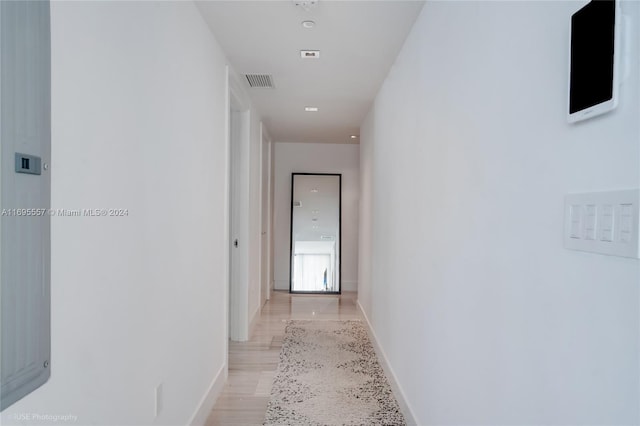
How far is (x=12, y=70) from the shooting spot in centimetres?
82

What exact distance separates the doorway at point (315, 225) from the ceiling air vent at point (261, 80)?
118 inches

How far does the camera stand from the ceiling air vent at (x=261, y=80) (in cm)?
318

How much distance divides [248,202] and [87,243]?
8.82 feet

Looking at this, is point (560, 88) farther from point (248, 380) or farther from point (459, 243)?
point (248, 380)

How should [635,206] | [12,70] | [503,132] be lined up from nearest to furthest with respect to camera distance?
[635,206] < [12,70] < [503,132]

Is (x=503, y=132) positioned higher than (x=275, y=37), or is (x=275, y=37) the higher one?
(x=275, y=37)

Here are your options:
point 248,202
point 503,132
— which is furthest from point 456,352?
point 248,202

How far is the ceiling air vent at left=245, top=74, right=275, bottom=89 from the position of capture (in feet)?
10.4

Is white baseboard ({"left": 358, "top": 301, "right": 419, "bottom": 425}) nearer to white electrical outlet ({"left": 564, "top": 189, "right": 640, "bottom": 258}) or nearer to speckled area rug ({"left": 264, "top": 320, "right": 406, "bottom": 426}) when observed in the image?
speckled area rug ({"left": 264, "top": 320, "right": 406, "bottom": 426})

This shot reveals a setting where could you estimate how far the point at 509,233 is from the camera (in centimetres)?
113

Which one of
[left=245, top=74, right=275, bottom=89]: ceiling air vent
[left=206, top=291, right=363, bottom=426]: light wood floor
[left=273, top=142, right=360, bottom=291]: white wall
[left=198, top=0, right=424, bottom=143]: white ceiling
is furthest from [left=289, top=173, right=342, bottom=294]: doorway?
[left=245, top=74, right=275, bottom=89]: ceiling air vent

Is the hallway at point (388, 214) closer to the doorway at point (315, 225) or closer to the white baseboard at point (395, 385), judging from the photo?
the white baseboard at point (395, 385)

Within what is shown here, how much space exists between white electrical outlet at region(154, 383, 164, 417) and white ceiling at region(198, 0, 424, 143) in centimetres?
192

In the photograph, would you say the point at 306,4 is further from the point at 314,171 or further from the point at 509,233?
the point at 314,171
